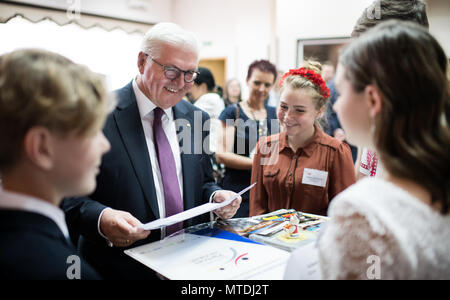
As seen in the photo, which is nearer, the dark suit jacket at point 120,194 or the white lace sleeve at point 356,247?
the white lace sleeve at point 356,247

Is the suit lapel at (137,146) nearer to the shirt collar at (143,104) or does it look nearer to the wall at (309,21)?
the shirt collar at (143,104)

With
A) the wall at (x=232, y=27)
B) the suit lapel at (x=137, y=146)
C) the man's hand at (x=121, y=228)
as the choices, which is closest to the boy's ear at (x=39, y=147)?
the man's hand at (x=121, y=228)

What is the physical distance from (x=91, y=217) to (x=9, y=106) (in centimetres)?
72

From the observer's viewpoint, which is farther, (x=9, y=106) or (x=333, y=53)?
(x=333, y=53)

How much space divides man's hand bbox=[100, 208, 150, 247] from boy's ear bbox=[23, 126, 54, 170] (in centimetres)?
45

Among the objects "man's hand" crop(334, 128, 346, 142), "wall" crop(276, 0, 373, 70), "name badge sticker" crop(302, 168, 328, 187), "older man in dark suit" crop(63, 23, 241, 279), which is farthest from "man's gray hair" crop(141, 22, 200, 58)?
"wall" crop(276, 0, 373, 70)

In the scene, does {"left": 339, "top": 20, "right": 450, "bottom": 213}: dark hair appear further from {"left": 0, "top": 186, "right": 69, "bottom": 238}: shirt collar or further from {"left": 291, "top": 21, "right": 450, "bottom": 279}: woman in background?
{"left": 0, "top": 186, "right": 69, "bottom": 238}: shirt collar

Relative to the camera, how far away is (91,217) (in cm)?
129

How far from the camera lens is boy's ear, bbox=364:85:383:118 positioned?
0.78m

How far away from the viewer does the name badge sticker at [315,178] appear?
1.95 meters

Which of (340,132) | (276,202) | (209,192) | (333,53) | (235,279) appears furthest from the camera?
(333,53)

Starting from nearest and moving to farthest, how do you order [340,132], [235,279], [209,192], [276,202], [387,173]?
1. [387,173]
2. [235,279]
3. [209,192]
4. [276,202]
5. [340,132]

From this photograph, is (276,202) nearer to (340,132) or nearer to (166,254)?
(166,254)

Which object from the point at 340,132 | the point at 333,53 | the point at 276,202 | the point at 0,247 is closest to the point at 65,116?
the point at 0,247
